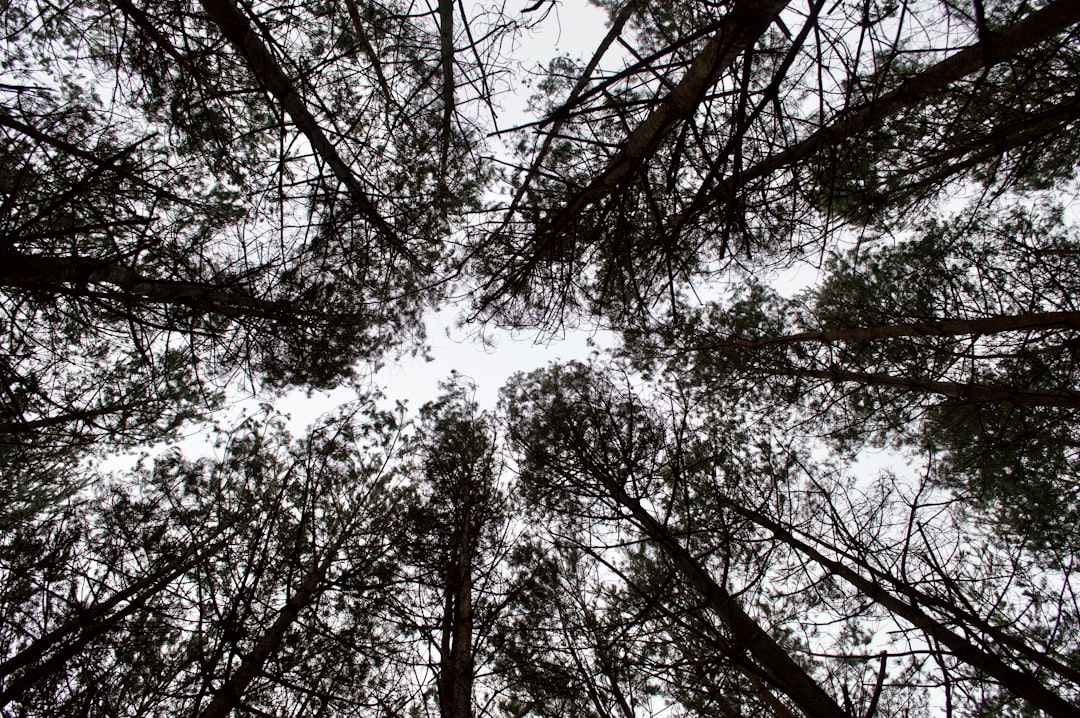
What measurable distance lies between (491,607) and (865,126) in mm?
4996

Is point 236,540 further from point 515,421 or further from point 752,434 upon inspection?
point 752,434

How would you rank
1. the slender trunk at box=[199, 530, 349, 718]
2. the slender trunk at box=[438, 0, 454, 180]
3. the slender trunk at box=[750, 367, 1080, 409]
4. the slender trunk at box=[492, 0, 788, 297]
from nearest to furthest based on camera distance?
the slender trunk at box=[492, 0, 788, 297] < the slender trunk at box=[438, 0, 454, 180] < the slender trunk at box=[199, 530, 349, 718] < the slender trunk at box=[750, 367, 1080, 409]

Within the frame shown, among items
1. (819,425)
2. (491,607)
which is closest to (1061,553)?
(819,425)

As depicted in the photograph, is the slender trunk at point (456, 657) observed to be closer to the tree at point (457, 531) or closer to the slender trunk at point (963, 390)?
the tree at point (457, 531)

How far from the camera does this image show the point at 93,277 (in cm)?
338

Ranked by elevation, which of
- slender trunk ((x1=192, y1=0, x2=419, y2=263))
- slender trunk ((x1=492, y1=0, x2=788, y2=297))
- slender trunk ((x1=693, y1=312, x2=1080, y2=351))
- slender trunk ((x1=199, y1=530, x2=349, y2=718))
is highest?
slender trunk ((x1=693, y1=312, x2=1080, y2=351))

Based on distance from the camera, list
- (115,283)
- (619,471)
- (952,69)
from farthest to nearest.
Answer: (619,471), (115,283), (952,69)

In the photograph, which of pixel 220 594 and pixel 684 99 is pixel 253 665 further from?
pixel 684 99

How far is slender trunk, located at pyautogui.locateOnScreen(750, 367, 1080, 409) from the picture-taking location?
4.16 meters

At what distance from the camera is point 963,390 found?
4801 millimetres

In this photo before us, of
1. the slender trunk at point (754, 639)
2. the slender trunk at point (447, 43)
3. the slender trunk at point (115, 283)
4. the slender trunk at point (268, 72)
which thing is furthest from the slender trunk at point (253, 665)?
the slender trunk at point (447, 43)

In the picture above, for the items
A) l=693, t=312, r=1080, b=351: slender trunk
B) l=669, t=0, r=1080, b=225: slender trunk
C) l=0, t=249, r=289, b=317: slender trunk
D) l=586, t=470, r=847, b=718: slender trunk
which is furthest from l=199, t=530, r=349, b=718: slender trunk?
l=693, t=312, r=1080, b=351: slender trunk

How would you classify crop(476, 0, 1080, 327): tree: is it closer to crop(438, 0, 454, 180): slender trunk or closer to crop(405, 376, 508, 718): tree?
crop(438, 0, 454, 180): slender trunk

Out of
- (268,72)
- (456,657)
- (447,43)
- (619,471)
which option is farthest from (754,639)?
(268,72)
